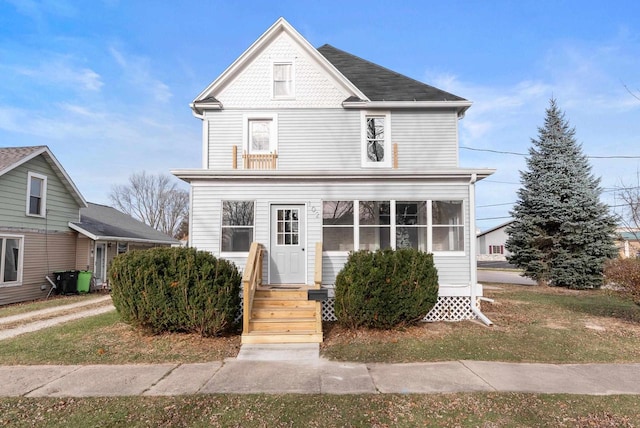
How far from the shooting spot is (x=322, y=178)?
9.28m

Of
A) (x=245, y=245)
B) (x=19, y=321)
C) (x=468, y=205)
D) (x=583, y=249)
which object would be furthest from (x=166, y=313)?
(x=583, y=249)

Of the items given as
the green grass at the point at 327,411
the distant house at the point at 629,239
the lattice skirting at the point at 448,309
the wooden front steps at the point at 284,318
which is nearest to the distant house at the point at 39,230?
the wooden front steps at the point at 284,318

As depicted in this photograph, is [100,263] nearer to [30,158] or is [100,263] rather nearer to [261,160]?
[30,158]

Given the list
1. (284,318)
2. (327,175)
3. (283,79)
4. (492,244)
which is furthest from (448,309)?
(492,244)

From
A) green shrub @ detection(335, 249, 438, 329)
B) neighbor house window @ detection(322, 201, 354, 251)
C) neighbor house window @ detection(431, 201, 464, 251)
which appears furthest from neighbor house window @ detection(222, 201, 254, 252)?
neighbor house window @ detection(431, 201, 464, 251)

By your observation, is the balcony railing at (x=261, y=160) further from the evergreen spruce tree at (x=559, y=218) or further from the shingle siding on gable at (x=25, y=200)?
the evergreen spruce tree at (x=559, y=218)

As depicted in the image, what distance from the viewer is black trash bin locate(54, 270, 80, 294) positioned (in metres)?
15.0

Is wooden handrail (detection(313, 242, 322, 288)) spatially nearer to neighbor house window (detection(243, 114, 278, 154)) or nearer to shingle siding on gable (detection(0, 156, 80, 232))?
neighbor house window (detection(243, 114, 278, 154))

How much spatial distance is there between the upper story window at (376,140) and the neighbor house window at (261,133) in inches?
109

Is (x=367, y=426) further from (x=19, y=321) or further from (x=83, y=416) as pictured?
(x=19, y=321)

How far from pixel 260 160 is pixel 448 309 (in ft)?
22.0

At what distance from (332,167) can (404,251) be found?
14.4ft

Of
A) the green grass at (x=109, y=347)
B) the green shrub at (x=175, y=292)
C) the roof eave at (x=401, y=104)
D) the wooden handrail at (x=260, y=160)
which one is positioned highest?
the roof eave at (x=401, y=104)

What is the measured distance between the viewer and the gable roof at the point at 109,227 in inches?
655
